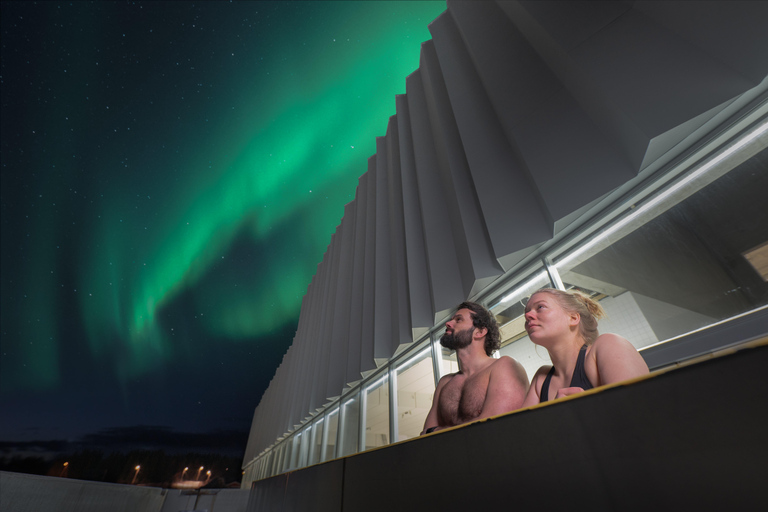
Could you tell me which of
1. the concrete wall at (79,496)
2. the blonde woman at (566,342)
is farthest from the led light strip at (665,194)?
the concrete wall at (79,496)

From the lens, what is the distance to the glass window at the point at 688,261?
75.8 inches

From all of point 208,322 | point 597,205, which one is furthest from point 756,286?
point 208,322

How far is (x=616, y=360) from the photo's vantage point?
1.46 m

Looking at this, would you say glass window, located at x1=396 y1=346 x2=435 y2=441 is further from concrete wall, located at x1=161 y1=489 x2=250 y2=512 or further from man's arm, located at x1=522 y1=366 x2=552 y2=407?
concrete wall, located at x1=161 y1=489 x2=250 y2=512

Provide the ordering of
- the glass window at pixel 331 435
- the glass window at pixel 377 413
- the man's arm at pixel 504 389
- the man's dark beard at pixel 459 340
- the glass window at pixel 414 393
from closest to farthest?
1. the man's arm at pixel 504 389
2. the man's dark beard at pixel 459 340
3. the glass window at pixel 414 393
4. the glass window at pixel 377 413
5. the glass window at pixel 331 435

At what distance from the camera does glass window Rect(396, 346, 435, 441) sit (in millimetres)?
4754

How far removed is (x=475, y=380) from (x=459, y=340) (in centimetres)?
40

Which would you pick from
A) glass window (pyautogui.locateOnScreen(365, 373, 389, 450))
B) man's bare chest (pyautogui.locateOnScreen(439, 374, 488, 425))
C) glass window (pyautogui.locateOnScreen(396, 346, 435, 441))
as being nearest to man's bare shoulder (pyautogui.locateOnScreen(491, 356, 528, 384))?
man's bare chest (pyautogui.locateOnScreen(439, 374, 488, 425))

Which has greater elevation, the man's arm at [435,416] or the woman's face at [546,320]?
the woman's face at [546,320]

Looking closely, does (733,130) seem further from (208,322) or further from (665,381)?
(208,322)

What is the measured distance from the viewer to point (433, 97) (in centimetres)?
483

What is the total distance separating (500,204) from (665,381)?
2.96 meters

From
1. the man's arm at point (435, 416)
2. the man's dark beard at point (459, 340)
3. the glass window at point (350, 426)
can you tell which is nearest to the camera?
the man's arm at point (435, 416)

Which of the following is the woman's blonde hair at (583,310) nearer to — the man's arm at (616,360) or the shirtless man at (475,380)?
the man's arm at (616,360)
